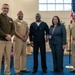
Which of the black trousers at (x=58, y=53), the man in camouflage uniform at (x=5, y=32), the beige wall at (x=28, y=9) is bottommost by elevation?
the black trousers at (x=58, y=53)

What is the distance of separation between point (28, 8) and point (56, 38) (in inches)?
258

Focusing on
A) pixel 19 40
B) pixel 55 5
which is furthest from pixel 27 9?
pixel 19 40

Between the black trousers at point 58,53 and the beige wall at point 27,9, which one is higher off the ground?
the beige wall at point 27,9

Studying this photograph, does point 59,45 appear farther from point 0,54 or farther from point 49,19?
point 49,19

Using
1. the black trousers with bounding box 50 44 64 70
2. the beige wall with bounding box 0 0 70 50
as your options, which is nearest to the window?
the beige wall with bounding box 0 0 70 50

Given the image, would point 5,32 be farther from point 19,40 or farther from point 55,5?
point 55,5

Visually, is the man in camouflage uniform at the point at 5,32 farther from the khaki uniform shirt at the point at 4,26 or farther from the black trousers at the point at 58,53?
the black trousers at the point at 58,53

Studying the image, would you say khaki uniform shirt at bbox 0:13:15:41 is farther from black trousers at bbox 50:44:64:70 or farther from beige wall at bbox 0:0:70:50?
beige wall at bbox 0:0:70:50

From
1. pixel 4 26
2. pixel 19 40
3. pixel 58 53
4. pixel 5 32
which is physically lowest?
pixel 58 53

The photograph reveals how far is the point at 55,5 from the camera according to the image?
11828 mm

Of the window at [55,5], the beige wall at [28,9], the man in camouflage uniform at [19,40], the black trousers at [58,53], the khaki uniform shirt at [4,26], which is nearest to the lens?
the khaki uniform shirt at [4,26]

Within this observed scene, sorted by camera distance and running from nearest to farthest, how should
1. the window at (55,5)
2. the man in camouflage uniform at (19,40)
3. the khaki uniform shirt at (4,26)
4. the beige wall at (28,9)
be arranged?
the khaki uniform shirt at (4,26)
the man in camouflage uniform at (19,40)
the beige wall at (28,9)
the window at (55,5)

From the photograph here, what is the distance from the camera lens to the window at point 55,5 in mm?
11805

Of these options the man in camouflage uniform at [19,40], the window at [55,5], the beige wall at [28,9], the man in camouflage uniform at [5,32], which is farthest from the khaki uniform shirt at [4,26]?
the window at [55,5]
